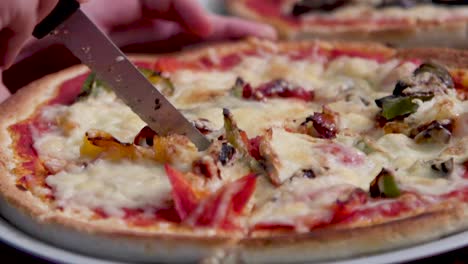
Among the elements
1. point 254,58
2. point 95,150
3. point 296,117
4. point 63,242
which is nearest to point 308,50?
point 254,58

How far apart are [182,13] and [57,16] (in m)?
1.60

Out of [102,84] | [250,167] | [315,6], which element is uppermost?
[102,84]

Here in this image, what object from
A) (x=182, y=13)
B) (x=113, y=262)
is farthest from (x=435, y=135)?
(x=182, y=13)

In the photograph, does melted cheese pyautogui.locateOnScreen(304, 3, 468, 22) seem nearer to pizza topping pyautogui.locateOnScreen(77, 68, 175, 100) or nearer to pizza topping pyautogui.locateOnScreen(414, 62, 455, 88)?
pizza topping pyautogui.locateOnScreen(414, 62, 455, 88)

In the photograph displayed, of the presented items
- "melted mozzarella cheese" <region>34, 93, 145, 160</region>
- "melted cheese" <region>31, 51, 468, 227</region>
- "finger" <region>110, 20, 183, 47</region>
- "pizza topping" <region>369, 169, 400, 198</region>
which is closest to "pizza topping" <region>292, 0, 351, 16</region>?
"finger" <region>110, 20, 183, 47</region>

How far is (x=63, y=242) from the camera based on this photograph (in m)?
2.39

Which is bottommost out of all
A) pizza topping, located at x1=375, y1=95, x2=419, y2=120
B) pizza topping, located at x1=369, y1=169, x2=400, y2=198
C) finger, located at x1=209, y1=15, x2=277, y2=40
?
finger, located at x1=209, y1=15, x2=277, y2=40

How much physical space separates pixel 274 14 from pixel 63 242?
3.44 m

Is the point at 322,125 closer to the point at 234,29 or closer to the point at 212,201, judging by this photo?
the point at 212,201

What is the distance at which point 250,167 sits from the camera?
2.67 meters

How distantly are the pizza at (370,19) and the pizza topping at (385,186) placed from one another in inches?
95.6

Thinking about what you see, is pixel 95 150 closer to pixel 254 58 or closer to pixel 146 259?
pixel 146 259

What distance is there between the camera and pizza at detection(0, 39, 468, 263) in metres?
2.29

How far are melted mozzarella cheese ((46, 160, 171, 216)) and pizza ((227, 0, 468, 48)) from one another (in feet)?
8.25
